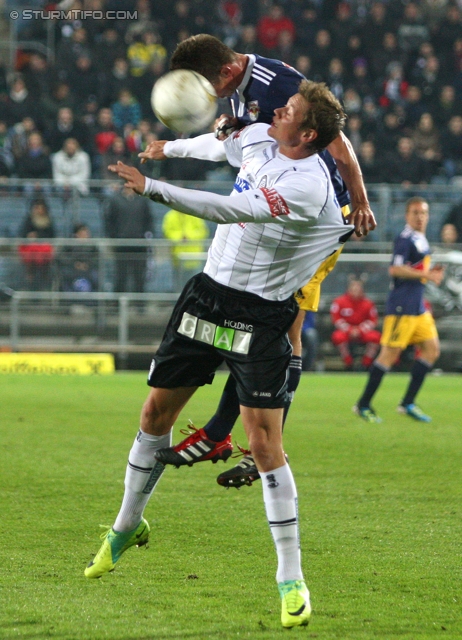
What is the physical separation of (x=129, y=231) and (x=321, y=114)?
13.4 metres

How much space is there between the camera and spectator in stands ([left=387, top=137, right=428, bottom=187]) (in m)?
18.8

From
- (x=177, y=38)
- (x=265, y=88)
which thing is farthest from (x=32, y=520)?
(x=177, y=38)

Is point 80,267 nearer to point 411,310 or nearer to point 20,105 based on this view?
point 20,105

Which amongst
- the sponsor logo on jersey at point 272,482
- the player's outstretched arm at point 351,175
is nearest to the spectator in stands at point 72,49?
the player's outstretched arm at point 351,175

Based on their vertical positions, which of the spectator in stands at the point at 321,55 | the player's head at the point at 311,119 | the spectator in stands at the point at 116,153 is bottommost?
the spectator in stands at the point at 116,153

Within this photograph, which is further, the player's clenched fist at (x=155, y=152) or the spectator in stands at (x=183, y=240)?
the spectator in stands at (x=183, y=240)

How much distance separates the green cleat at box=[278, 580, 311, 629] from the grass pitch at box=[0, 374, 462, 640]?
5cm

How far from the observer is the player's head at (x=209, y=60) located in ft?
16.1

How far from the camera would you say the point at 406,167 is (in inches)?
745

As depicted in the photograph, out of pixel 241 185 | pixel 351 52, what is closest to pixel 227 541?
pixel 241 185

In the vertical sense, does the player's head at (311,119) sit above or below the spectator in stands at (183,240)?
above

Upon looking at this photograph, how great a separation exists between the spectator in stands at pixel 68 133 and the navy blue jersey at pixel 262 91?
13.5m

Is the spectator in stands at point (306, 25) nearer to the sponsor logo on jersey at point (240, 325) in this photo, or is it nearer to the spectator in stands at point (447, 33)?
the spectator in stands at point (447, 33)

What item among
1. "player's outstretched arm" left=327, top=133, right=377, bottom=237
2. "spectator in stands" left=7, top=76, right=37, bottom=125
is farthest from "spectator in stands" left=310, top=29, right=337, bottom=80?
"player's outstretched arm" left=327, top=133, right=377, bottom=237
